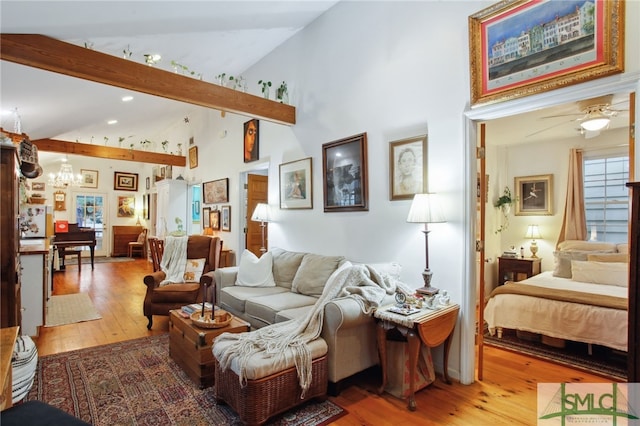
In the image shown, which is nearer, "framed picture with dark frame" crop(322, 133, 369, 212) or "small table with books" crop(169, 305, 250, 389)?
"small table with books" crop(169, 305, 250, 389)

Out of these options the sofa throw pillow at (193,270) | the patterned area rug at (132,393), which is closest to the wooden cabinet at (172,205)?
the sofa throw pillow at (193,270)

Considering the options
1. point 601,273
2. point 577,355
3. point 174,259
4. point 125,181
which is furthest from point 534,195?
point 125,181

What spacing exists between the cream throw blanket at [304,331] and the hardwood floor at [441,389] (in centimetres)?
49

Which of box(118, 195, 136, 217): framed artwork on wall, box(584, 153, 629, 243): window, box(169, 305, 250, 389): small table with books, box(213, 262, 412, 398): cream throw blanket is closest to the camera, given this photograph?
box(213, 262, 412, 398): cream throw blanket

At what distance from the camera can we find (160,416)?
2.11 meters

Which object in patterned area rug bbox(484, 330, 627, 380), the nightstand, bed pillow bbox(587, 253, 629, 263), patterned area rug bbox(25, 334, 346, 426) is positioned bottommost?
patterned area rug bbox(484, 330, 627, 380)

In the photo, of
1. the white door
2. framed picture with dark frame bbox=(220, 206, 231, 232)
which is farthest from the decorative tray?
the white door

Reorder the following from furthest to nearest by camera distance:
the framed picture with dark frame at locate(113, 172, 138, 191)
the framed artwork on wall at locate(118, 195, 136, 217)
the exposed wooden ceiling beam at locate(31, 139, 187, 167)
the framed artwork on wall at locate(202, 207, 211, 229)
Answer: the framed artwork on wall at locate(118, 195, 136, 217) → the framed picture with dark frame at locate(113, 172, 138, 191) → the framed artwork on wall at locate(202, 207, 211, 229) → the exposed wooden ceiling beam at locate(31, 139, 187, 167)

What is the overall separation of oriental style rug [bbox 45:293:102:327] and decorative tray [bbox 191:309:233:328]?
236cm

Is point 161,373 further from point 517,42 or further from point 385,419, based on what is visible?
point 517,42

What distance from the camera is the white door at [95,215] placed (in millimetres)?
9867

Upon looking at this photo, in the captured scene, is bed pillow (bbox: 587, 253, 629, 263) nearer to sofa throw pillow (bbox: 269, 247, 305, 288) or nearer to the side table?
the side table

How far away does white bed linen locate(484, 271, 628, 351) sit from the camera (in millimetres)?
2875

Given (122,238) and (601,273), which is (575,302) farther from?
(122,238)
